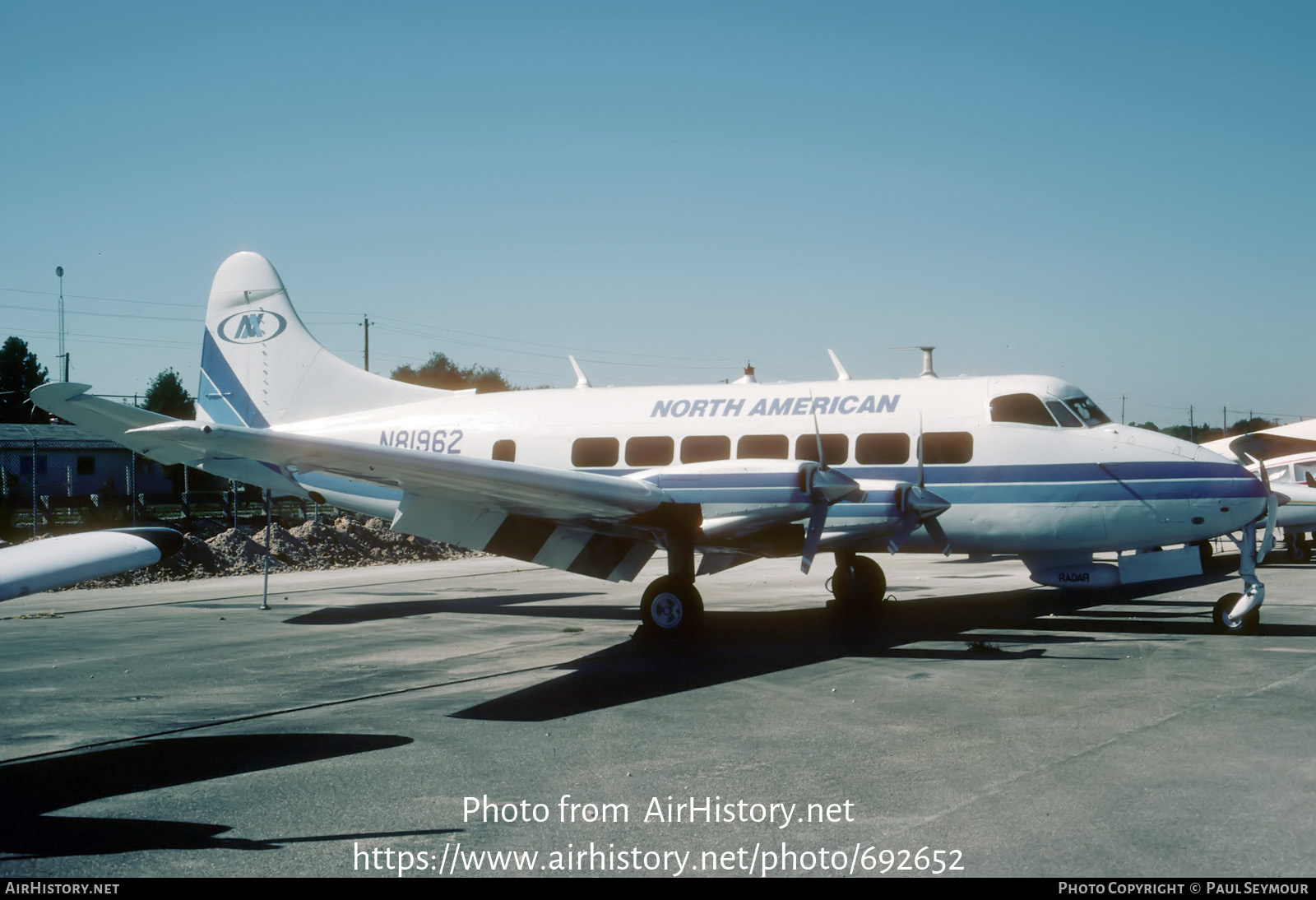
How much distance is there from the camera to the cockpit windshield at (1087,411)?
1334 centimetres

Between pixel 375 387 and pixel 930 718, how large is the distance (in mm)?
12060

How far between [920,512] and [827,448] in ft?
5.31

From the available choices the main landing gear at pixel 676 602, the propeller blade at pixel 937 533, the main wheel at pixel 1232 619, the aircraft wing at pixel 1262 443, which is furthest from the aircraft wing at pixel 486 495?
the aircraft wing at pixel 1262 443

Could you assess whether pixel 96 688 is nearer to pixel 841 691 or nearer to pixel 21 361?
pixel 841 691

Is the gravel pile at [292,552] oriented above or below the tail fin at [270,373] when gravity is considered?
below

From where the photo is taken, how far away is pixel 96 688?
9.95m

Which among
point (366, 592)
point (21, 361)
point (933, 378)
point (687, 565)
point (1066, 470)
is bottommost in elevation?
point (366, 592)

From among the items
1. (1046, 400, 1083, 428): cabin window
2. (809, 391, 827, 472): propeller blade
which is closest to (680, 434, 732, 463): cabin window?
(809, 391, 827, 472): propeller blade

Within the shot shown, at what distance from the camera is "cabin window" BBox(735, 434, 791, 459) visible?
14.0 m

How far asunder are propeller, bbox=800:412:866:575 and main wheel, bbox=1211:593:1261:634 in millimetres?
4800

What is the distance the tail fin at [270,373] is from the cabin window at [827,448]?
21.2 feet

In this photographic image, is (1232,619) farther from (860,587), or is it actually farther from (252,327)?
(252,327)

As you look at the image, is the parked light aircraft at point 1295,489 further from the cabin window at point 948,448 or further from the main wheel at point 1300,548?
the cabin window at point 948,448
